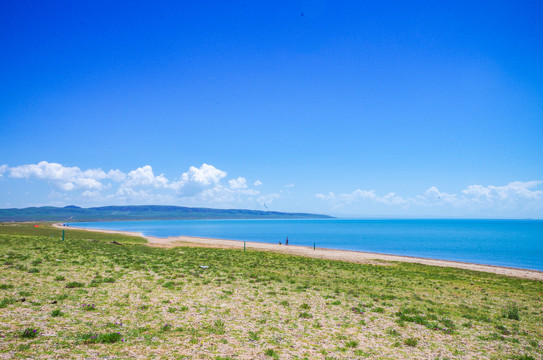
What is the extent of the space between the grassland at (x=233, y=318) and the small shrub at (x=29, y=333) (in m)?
0.07

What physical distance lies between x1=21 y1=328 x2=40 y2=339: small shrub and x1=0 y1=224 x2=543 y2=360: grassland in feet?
0.22

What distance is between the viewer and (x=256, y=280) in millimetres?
25594

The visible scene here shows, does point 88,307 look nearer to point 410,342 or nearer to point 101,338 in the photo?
point 101,338

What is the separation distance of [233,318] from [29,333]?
26.7ft

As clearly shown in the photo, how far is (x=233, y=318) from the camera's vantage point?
15297mm

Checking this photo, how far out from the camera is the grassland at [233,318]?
1135cm

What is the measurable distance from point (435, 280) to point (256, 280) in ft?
68.6

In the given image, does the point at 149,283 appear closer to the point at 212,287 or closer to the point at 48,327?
the point at 212,287

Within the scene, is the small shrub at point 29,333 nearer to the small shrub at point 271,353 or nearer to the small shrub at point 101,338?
the small shrub at point 101,338

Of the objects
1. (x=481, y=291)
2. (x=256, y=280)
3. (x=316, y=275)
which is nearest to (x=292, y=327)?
(x=256, y=280)

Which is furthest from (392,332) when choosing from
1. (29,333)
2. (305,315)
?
(29,333)

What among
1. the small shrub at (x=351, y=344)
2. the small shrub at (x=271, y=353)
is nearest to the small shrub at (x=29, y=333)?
the small shrub at (x=271, y=353)

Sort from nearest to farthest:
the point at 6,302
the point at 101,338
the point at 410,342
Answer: the point at 101,338 → the point at 410,342 → the point at 6,302

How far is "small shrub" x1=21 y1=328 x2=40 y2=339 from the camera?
10.9 meters
